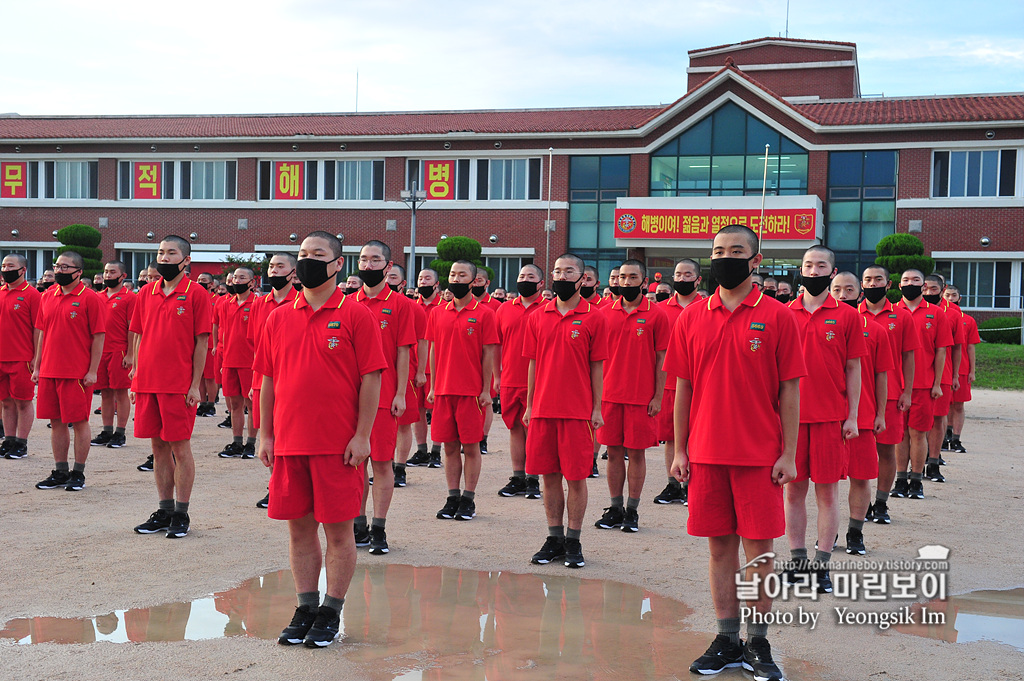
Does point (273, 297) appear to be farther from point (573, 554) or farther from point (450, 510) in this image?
point (573, 554)

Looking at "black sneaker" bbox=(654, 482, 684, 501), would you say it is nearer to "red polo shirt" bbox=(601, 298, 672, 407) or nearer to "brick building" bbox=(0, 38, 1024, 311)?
"red polo shirt" bbox=(601, 298, 672, 407)

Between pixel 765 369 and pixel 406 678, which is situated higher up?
pixel 765 369

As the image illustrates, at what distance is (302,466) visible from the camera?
5.09 metres

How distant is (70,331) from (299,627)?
560cm

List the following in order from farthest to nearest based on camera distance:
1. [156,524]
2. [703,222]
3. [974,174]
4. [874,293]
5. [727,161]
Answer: [727,161] → [703,222] → [974,174] → [874,293] → [156,524]

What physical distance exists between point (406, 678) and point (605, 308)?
5086 millimetres

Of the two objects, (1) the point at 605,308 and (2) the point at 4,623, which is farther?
(1) the point at 605,308

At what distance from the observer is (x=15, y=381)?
10773mm

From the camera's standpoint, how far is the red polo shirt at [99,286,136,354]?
12148mm

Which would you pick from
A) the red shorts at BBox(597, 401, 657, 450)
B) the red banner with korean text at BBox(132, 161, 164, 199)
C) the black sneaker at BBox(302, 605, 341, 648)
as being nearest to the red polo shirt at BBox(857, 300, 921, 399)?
the red shorts at BBox(597, 401, 657, 450)

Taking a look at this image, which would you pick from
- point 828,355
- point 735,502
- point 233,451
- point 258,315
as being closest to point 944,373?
point 828,355

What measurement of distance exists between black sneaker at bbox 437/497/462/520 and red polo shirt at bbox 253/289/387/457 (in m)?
3.53

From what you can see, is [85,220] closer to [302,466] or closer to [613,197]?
[613,197]

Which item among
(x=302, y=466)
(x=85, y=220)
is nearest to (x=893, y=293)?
(x=302, y=466)
